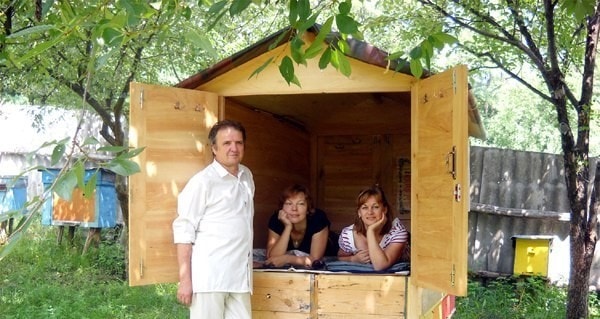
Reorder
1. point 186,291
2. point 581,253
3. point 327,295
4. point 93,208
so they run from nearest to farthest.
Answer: point 186,291 → point 327,295 → point 581,253 → point 93,208

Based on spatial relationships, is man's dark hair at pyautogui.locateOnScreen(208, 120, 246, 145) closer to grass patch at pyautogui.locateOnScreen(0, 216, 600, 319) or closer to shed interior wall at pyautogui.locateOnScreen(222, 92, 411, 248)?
shed interior wall at pyautogui.locateOnScreen(222, 92, 411, 248)

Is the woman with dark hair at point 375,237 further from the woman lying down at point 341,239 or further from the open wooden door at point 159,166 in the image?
the open wooden door at point 159,166

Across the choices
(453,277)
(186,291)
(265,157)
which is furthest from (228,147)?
(265,157)

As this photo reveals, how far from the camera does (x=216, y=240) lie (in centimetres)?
436

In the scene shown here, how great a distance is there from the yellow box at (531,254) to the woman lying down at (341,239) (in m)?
3.37

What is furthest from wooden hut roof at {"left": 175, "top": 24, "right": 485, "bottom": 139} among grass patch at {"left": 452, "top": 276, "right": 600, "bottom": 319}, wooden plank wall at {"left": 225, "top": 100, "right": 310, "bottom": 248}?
grass patch at {"left": 452, "top": 276, "right": 600, "bottom": 319}

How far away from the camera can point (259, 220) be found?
6.20 metres

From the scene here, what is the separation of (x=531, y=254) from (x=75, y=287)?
5.41 metres

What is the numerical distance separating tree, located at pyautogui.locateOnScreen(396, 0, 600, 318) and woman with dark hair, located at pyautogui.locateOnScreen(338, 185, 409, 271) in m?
2.20

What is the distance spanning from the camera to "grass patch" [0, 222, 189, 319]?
748 centimetres

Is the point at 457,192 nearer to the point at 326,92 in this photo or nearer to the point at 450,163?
the point at 450,163

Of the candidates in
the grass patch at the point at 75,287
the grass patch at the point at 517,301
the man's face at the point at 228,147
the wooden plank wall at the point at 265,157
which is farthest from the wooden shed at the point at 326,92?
the grass patch at the point at 75,287

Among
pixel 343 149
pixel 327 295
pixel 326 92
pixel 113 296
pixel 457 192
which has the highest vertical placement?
pixel 326 92

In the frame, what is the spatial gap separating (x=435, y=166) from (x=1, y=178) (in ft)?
30.3
